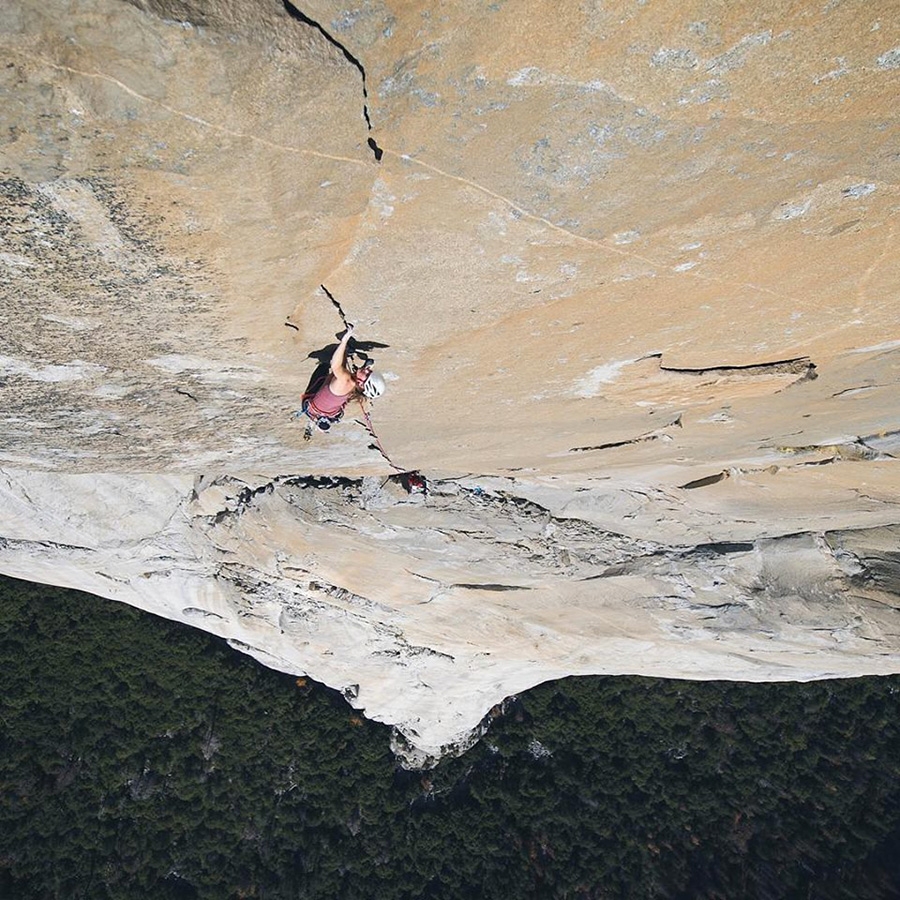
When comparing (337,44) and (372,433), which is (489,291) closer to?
(337,44)

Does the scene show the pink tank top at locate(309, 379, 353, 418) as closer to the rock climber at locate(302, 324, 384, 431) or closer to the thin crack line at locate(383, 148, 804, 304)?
the rock climber at locate(302, 324, 384, 431)

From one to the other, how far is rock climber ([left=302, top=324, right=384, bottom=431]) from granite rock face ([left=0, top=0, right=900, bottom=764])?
0.31ft

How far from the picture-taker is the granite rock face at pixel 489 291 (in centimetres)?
154

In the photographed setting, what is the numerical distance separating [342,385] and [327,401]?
0.22 meters

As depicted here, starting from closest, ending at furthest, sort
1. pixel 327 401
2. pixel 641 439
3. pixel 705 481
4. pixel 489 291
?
1. pixel 489 291
2. pixel 327 401
3. pixel 641 439
4. pixel 705 481

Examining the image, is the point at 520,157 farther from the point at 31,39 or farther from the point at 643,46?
the point at 31,39

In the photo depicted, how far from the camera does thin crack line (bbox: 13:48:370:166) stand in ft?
4.92

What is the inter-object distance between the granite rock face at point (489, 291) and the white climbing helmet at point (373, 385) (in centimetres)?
12

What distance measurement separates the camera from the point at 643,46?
150 centimetres

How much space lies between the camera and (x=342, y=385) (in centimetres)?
294

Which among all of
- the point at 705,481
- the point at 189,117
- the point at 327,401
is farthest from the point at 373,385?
the point at 705,481

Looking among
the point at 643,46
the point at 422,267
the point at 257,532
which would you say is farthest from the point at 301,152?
the point at 257,532

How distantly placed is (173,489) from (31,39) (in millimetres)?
4367

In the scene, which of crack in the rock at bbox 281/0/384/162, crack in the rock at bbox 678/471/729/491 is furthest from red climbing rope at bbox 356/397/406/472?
crack in the rock at bbox 678/471/729/491
